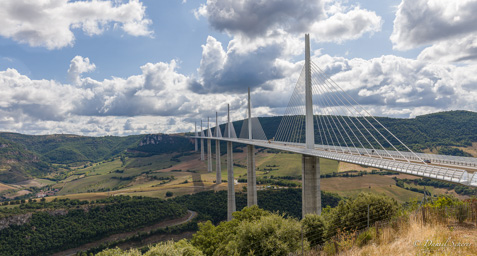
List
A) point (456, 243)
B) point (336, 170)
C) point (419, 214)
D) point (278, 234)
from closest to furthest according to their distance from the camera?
point (456, 243) < point (419, 214) < point (278, 234) < point (336, 170)

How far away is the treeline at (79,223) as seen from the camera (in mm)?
61753

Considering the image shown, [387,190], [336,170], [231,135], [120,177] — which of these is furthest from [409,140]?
[120,177]

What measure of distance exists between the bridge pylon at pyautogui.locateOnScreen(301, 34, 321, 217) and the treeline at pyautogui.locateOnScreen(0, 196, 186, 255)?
5886cm

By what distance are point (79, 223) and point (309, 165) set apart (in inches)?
2833

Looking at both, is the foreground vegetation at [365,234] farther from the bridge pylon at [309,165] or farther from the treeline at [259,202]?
the treeline at [259,202]

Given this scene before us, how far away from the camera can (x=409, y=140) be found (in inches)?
5330

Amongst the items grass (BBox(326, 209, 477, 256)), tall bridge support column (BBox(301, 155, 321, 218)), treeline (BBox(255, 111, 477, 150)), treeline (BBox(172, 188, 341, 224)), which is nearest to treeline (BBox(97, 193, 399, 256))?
grass (BBox(326, 209, 477, 256))

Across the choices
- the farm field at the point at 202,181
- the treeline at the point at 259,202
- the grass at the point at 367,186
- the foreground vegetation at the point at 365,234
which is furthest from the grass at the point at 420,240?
the grass at the point at 367,186

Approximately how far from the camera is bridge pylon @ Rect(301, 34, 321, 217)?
33875mm

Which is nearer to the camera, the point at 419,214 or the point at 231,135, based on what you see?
the point at 419,214

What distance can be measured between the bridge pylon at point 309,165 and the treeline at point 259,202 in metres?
42.7

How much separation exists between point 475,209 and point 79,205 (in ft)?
319

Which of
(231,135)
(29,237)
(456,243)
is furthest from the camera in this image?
(231,135)

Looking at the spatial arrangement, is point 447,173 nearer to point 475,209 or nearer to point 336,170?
point 475,209
